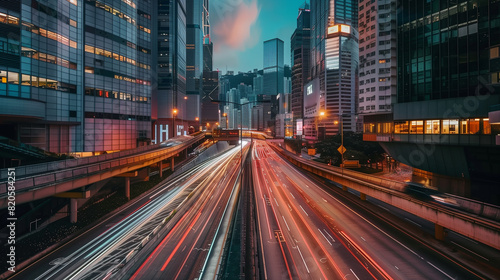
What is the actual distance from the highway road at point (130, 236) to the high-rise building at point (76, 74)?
26.9m

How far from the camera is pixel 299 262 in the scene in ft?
58.0

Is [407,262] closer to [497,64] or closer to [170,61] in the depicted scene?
[497,64]

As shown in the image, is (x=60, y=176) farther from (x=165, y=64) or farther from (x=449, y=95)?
(x=165, y=64)

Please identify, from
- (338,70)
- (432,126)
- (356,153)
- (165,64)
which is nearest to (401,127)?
(432,126)

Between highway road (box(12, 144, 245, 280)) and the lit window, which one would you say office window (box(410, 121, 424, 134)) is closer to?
the lit window

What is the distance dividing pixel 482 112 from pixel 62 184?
5336cm

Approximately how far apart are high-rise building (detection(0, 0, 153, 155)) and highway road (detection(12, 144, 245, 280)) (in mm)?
26857

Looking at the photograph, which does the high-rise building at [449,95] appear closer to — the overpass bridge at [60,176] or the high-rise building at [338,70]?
the overpass bridge at [60,176]

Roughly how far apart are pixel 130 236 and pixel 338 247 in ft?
64.4

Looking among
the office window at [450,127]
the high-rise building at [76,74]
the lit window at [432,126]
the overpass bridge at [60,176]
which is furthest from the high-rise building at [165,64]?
the office window at [450,127]

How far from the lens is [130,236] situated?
2294cm

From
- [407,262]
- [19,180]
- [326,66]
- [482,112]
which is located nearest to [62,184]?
[19,180]

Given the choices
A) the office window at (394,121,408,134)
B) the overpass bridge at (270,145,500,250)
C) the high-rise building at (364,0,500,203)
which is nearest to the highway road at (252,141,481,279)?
the overpass bridge at (270,145,500,250)

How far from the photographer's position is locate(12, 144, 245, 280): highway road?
17453 millimetres
